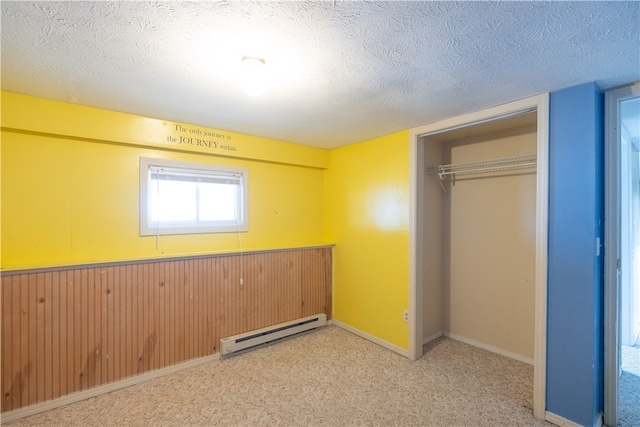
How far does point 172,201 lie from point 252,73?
1689mm

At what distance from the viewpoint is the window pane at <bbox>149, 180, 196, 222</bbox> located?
2.68 m

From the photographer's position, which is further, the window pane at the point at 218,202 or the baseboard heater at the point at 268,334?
the window pane at the point at 218,202

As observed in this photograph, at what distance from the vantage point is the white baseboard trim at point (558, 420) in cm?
190

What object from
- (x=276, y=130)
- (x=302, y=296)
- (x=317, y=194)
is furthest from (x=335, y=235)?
(x=276, y=130)

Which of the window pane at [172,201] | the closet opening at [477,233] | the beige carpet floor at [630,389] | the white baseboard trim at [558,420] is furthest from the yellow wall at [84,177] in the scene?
the beige carpet floor at [630,389]

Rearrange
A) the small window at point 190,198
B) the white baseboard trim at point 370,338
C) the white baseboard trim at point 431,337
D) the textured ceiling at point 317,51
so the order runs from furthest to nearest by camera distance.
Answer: the white baseboard trim at point 431,337, the white baseboard trim at point 370,338, the small window at point 190,198, the textured ceiling at point 317,51

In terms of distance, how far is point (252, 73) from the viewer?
5.35 feet

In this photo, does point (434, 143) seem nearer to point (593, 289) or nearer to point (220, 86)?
point (593, 289)

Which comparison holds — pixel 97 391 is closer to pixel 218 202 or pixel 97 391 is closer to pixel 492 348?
pixel 218 202

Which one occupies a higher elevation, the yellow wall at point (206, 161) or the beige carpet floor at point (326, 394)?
the yellow wall at point (206, 161)

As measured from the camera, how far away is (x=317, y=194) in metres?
3.85

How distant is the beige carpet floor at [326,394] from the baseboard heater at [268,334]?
3.6 inches

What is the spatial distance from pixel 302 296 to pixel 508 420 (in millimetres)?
2191

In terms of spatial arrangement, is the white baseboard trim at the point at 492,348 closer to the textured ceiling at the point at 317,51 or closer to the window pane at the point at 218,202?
the textured ceiling at the point at 317,51
